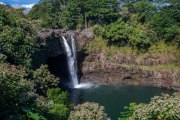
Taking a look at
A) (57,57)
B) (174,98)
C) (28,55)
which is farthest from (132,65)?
(174,98)

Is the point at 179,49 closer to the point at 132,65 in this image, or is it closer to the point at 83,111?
the point at 132,65

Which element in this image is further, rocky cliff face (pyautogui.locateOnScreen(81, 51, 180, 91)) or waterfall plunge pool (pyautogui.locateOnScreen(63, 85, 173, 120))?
rocky cliff face (pyautogui.locateOnScreen(81, 51, 180, 91))

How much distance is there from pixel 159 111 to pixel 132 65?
4038 cm

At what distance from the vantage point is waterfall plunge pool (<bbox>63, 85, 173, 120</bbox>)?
4481cm

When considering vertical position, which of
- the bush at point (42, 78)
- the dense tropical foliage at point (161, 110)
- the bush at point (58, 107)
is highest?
the bush at point (42, 78)

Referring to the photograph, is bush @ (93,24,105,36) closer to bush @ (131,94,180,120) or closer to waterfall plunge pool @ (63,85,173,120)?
waterfall plunge pool @ (63,85,173,120)

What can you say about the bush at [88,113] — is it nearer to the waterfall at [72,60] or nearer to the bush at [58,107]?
the bush at [58,107]

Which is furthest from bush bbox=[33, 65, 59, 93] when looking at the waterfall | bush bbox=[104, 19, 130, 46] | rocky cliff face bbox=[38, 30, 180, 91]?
bush bbox=[104, 19, 130, 46]

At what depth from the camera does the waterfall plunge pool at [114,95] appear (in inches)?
1764

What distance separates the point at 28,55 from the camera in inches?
1374

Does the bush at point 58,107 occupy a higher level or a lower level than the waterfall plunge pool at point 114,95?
higher

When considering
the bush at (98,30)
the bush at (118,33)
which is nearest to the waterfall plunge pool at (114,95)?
the bush at (118,33)

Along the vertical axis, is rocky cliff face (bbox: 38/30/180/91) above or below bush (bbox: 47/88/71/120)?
above

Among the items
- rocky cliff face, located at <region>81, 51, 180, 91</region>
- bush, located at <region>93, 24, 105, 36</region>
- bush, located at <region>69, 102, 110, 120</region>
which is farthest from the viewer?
bush, located at <region>93, 24, 105, 36</region>
